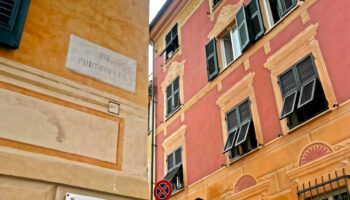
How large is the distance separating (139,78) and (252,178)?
438cm

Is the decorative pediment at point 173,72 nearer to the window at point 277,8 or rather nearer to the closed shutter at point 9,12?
the window at point 277,8

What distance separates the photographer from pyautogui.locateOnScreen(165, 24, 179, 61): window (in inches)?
567

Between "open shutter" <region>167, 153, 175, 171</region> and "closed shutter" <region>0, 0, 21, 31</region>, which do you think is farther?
"open shutter" <region>167, 153, 175, 171</region>

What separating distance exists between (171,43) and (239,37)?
15.4ft

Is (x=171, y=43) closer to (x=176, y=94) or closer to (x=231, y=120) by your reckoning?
(x=176, y=94)

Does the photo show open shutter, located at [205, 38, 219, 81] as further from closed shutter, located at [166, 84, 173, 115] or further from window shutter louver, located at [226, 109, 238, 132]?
closed shutter, located at [166, 84, 173, 115]

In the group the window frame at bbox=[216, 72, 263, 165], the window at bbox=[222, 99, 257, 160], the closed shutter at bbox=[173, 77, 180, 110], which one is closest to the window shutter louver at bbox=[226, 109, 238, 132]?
the window at bbox=[222, 99, 257, 160]

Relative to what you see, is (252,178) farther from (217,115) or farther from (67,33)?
(67,33)

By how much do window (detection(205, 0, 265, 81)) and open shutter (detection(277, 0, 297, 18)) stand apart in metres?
0.58

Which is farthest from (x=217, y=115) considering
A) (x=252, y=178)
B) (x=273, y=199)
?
(x=273, y=199)

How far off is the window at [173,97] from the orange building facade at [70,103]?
7.22 metres

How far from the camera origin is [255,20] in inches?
387

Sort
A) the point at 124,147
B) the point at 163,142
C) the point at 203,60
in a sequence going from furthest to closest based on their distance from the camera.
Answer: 1. the point at 163,142
2. the point at 203,60
3. the point at 124,147

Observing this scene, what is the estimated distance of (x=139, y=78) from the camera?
5668 millimetres
